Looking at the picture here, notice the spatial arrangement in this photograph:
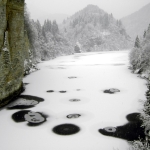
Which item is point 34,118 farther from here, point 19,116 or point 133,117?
point 133,117

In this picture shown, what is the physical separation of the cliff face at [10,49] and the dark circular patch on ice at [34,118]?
435cm

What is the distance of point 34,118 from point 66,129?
4116mm

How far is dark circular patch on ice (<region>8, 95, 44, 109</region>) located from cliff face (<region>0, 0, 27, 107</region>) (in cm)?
84

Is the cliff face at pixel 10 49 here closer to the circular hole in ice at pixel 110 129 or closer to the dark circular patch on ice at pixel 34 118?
the dark circular patch on ice at pixel 34 118

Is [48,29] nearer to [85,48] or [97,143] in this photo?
[85,48]

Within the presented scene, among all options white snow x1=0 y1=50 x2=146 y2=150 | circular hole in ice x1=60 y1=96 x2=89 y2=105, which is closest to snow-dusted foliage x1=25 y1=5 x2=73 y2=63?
white snow x1=0 y1=50 x2=146 y2=150

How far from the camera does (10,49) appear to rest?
24.5 meters

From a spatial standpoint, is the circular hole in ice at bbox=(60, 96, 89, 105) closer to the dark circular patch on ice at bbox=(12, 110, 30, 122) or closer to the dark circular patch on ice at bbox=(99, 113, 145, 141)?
the dark circular patch on ice at bbox=(12, 110, 30, 122)

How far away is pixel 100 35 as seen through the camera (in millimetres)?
184625

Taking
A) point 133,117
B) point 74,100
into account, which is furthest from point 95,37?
point 133,117

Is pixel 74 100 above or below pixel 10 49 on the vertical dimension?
below

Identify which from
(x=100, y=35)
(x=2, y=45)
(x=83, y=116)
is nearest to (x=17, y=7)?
(x=2, y=45)

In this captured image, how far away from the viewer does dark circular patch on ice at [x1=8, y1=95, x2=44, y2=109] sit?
23.0m

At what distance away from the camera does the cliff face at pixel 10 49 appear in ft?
72.4
